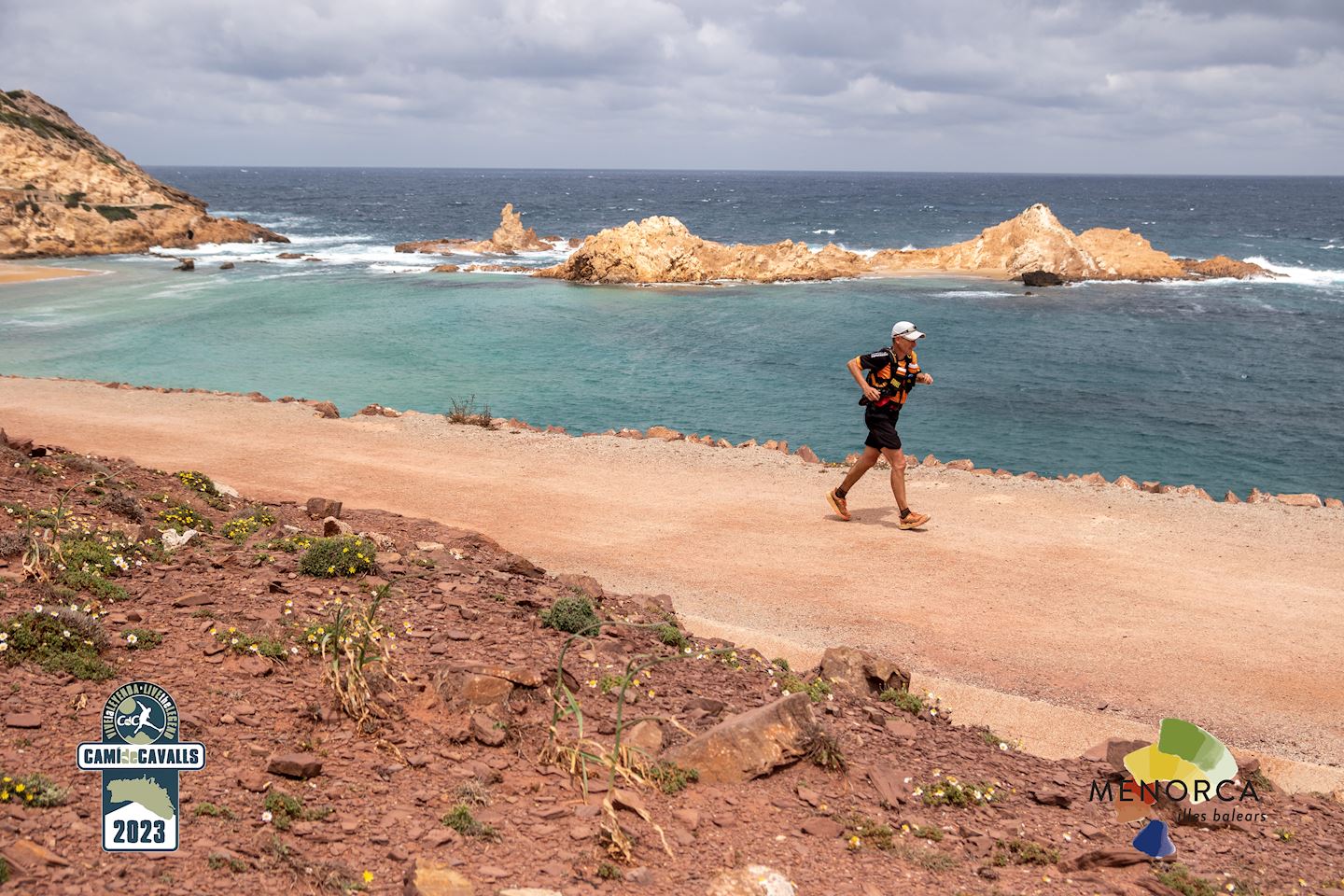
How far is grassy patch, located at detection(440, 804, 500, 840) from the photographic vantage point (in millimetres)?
5172

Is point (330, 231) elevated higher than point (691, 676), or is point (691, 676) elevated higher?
point (330, 231)

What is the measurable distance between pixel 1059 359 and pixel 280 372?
2459 centimetres

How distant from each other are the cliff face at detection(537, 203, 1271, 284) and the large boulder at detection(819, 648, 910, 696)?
4624cm

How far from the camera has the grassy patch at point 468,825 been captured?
5.17 m

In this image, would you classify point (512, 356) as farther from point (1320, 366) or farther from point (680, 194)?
point (680, 194)

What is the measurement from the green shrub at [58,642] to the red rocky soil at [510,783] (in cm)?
11

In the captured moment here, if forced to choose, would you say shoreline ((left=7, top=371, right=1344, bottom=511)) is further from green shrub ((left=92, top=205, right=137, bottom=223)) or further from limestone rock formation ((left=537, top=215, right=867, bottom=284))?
green shrub ((left=92, top=205, right=137, bottom=223))

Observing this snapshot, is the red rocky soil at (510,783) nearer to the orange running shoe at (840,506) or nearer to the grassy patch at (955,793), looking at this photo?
the grassy patch at (955,793)

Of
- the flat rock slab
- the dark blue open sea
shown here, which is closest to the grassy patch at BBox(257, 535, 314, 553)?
the flat rock slab

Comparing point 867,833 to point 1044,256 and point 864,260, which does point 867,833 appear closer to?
point 1044,256

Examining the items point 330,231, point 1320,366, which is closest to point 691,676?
point 1320,366

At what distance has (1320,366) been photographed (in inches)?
1299

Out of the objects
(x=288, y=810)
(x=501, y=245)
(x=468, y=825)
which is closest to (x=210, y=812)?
(x=288, y=810)

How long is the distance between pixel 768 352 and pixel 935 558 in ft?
78.9
